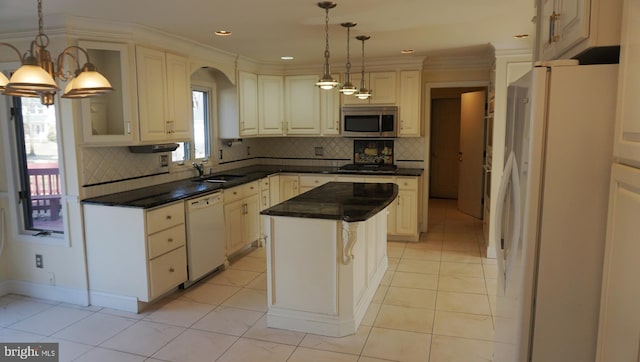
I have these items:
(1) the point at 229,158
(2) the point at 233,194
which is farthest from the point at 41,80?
(1) the point at 229,158

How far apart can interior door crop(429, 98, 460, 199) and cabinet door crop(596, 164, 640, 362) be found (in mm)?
7926

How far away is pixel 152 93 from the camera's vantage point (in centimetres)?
407

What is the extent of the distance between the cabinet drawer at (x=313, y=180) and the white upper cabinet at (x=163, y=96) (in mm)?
1977

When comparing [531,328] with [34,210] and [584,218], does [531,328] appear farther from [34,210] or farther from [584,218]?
[34,210]

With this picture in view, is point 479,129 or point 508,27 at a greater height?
point 508,27

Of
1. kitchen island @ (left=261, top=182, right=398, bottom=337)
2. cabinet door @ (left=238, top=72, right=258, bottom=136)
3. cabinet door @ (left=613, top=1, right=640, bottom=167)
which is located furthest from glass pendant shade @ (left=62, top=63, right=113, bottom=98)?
cabinet door @ (left=238, top=72, right=258, bottom=136)

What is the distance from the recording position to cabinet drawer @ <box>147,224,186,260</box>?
3.70 metres

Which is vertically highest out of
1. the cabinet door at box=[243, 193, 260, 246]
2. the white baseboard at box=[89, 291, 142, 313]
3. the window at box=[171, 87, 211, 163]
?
the window at box=[171, 87, 211, 163]

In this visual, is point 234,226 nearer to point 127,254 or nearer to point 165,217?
point 165,217

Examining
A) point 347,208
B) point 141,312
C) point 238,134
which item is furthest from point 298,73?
point 141,312

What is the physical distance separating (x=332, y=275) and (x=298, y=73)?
396 cm

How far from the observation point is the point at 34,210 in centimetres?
407

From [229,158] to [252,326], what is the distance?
320 cm

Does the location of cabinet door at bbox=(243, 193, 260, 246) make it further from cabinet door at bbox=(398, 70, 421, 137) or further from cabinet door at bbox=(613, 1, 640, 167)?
cabinet door at bbox=(613, 1, 640, 167)
